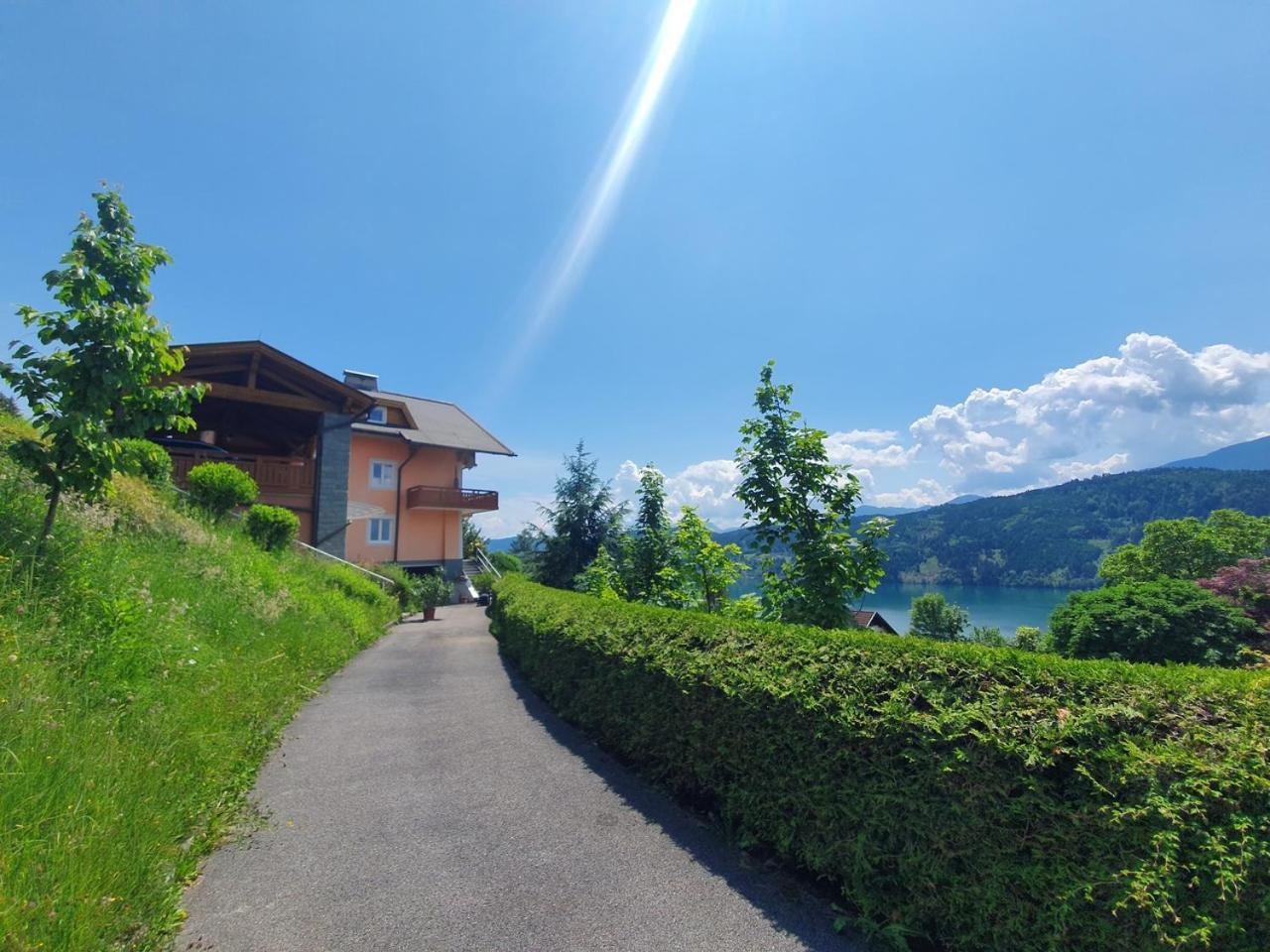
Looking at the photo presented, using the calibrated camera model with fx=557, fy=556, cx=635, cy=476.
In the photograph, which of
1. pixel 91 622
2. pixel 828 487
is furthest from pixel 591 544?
pixel 91 622

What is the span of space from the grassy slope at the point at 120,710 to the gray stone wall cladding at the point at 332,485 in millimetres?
11020

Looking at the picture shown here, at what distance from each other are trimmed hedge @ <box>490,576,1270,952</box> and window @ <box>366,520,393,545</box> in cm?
2582

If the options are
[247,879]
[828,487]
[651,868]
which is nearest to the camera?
[247,879]

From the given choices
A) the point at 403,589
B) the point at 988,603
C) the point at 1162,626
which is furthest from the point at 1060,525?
the point at 403,589

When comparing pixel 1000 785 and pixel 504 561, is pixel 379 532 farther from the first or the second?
pixel 1000 785

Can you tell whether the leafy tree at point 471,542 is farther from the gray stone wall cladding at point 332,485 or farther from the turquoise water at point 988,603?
the turquoise water at point 988,603

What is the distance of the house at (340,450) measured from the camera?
715 inches

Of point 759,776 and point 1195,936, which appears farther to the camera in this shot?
point 759,776

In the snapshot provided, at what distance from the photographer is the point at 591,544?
873 inches

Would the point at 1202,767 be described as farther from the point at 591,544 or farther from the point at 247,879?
the point at 591,544

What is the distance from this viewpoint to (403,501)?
27.8 meters

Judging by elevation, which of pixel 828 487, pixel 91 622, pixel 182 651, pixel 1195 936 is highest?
pixel 828 487

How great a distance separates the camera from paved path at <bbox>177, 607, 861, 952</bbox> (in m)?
2.99

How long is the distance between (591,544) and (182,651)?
16944 millimetres
